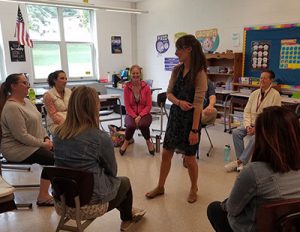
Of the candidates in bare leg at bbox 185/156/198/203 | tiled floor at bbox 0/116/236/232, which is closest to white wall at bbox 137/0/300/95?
tiled floor at bbox 0/116/236/232

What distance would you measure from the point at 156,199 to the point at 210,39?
4151mm

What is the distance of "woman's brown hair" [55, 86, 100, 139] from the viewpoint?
5.63 feet

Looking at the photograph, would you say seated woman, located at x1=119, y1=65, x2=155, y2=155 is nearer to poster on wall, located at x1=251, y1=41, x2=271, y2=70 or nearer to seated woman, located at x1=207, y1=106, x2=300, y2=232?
poster on wall, located at x1=251, y1=41, x2=271, y2=70

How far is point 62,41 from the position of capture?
684cm

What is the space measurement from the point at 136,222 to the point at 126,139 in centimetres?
184

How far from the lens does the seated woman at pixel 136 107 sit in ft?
13.0

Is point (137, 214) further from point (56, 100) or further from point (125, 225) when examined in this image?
point (56, 100)

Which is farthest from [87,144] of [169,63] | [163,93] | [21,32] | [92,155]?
[169,63]

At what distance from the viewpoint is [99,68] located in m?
7.36

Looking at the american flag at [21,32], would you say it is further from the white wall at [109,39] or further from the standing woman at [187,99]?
the standing woman at [187,99]

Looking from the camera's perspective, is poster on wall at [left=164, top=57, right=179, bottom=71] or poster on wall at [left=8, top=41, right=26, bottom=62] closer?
poster on wall at [left=8, top=41, right=26, bottom=62]

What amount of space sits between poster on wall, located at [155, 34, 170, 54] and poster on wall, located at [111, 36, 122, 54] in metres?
1.05

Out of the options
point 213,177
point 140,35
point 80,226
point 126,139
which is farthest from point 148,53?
point 80,226

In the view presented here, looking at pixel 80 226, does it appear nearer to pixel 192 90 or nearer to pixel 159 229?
pixel 159 229
